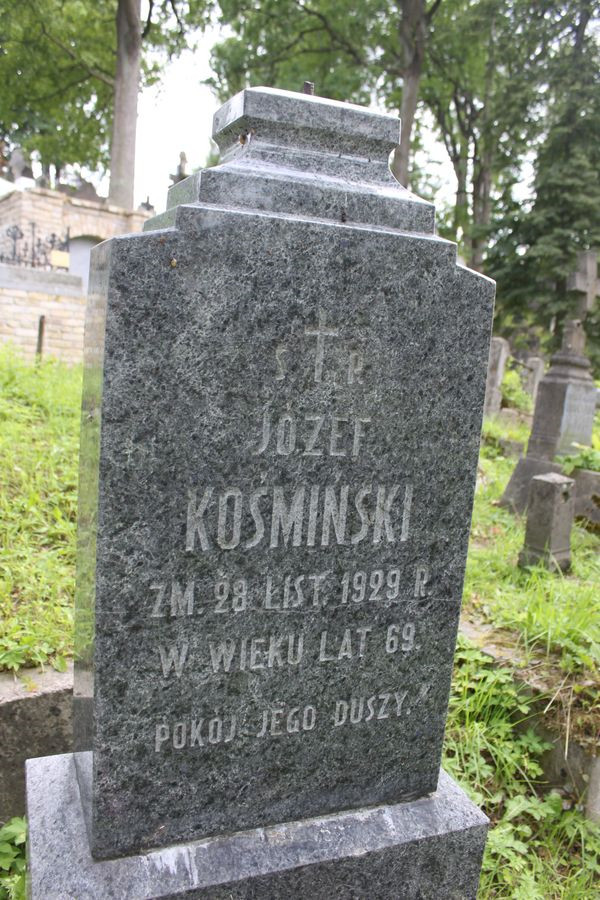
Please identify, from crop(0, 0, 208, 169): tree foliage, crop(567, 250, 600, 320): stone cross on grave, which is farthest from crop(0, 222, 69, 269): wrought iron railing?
crop(567, 250, 600, 320): stone cross on grave

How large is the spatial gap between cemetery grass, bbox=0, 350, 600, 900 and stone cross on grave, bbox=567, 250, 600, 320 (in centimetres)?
450

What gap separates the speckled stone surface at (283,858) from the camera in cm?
148

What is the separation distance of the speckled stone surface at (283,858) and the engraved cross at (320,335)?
115cm

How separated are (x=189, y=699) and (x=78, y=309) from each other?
27.1 ft

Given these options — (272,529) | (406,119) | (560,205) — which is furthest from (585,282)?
(560,205)

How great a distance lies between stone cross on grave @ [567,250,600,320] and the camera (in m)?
7.40

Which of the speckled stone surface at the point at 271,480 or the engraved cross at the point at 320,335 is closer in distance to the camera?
the speckled stone surface at the point at 271,480

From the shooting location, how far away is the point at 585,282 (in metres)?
7.40

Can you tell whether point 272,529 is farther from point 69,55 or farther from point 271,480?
point 69,55

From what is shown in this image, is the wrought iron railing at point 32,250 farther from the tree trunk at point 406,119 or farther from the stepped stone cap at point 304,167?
the stepped stone cap at point 304,167

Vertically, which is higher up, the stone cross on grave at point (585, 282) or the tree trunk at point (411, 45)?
the tree trunk at point (411, 45)

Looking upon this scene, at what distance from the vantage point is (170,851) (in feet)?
5.08

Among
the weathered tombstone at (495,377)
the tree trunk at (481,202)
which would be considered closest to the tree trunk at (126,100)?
the weathered tombstone at (495,377)

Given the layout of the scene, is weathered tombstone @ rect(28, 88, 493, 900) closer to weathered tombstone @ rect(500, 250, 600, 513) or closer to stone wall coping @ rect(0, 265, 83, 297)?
weathered tombstone @ rect(500, 250, 600, 513)
